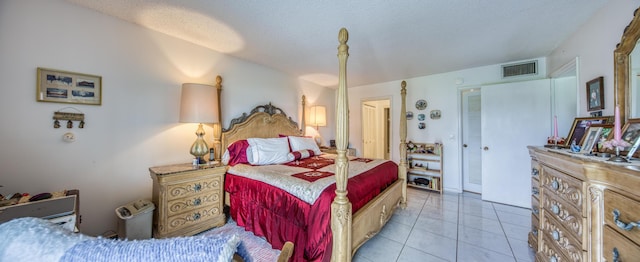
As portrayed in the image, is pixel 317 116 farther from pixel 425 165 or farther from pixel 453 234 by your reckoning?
pixel 453 234

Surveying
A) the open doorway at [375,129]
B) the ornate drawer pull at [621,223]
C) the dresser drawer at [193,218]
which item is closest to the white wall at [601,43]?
the ornate drawer pull at [621,223]

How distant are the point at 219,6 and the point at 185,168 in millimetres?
1656

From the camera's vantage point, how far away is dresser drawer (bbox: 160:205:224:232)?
200cm

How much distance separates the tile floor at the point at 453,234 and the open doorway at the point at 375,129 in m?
2.16

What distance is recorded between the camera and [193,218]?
214cm

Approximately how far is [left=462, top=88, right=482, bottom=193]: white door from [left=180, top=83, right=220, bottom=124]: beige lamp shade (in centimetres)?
421

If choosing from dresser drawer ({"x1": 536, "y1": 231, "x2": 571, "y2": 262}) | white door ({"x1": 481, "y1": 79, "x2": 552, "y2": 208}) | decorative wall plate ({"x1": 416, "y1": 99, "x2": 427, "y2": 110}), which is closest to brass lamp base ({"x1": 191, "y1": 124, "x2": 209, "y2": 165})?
dresser drawer ({"x1": 536, "y1": 231, "x2": 571, "y2": 262})

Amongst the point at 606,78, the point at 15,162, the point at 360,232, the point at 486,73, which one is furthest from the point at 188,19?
the point at 486,73

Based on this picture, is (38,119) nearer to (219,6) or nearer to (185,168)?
(185,168)

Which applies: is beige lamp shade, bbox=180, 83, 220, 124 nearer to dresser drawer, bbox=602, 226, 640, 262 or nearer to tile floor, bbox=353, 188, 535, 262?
A: tile floor, bbox=353, 188, 535, 262

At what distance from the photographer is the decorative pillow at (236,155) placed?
2.61 metres

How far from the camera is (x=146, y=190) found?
2.27 meters

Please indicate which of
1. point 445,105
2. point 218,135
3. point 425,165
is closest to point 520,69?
point 445,105

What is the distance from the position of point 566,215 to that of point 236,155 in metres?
2.98
